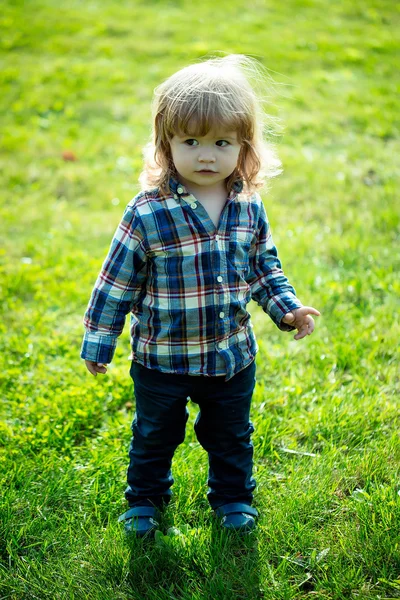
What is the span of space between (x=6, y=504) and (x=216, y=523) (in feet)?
2.65

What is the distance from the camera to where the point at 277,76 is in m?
8.60

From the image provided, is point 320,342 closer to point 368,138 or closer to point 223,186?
point 223,186

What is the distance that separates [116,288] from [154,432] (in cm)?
56

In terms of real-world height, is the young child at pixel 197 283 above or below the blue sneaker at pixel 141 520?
above

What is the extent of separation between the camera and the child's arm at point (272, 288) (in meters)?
2.49

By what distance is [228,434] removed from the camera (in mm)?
2508

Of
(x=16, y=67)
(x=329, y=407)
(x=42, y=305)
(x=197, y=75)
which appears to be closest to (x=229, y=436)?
(x=329, y=407)

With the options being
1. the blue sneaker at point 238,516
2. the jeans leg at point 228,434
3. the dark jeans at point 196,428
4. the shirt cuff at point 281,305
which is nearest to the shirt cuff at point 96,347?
the dark jeans at point 196,428

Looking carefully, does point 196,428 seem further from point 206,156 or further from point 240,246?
point 206,156

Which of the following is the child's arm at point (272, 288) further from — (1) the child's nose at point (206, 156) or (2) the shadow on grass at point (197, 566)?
(2) the shadow on grass at point (197, 566)

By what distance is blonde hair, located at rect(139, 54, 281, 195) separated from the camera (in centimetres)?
216

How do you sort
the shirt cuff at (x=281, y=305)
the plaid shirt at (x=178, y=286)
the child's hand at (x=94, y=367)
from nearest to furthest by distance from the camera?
the plaid shirt at (x=178, y=286) < the child's hand at (x=94, y=367) < the shirt cuff at (x=281, y=305)

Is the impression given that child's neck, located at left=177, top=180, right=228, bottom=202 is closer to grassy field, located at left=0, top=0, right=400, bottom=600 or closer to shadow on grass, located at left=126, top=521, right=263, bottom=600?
grassy field, located at left=0, top=0, right=400, bottom=600

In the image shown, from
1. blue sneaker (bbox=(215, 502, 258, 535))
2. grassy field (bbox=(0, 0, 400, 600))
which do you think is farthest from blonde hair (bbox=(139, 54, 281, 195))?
blue sneaker (bbox=(215, 502, 258, 535))
